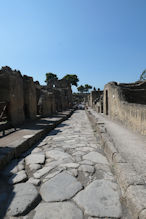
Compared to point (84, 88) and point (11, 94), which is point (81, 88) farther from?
point (11, 94)

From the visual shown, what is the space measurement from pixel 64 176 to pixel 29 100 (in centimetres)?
680

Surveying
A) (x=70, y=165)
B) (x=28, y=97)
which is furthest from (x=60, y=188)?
(x=28, y=97)

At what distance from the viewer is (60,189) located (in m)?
1.97

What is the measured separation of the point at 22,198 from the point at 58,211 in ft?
1.84

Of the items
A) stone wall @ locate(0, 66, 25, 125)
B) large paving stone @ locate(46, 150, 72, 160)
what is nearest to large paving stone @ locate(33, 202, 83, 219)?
large paving stone @ locate(46, 150, 72, 160)

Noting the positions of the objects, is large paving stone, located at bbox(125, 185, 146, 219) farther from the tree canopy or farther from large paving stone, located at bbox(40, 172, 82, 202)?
the tree canopy

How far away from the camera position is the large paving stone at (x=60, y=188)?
1.81 metres

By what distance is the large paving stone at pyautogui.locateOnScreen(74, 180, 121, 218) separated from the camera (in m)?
1.52

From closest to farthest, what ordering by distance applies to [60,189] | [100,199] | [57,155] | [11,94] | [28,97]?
[100,199] < [60,189] < [57,155] < [11,94] < [28,97]

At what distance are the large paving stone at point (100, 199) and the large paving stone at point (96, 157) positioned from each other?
84 cm

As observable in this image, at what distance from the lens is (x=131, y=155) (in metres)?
2.94

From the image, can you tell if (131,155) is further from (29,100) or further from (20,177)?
(29,100)

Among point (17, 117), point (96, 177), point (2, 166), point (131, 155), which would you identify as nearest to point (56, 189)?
point (96, 177)

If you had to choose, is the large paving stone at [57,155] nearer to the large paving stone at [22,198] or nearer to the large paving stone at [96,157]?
the large paving stone at [96,157]
